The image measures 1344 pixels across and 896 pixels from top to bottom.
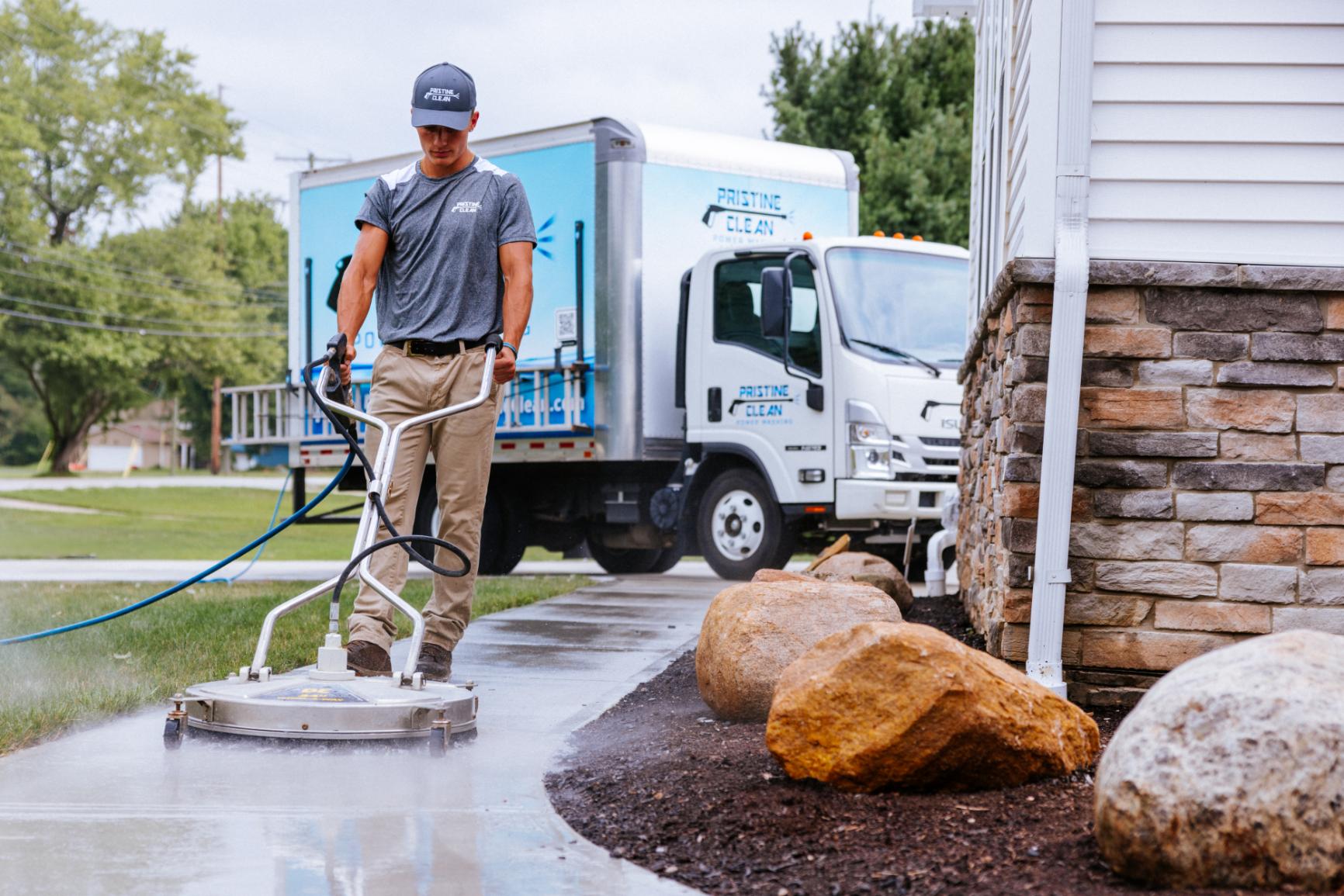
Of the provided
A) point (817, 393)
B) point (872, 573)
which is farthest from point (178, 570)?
point (872, 573)

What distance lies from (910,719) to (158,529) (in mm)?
22959

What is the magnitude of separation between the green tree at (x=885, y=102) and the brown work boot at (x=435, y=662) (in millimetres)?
18693

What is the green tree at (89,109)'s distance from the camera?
5047 centimetres

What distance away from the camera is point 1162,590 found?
5.39 metres

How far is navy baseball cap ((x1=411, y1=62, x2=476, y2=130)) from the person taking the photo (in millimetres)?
5488

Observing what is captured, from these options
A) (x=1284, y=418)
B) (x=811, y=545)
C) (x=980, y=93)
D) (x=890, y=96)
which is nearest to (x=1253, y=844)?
(x=1284, y=418)

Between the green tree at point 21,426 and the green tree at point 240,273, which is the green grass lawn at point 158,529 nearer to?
the green tree at point 240,273

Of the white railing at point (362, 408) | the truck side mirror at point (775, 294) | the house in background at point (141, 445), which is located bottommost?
the house in background at point (141, 445)

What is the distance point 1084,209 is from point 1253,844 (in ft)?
9.64

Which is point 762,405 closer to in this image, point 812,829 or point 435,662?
point 435,662

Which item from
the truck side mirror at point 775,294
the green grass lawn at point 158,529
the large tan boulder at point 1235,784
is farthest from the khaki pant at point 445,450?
the green grass lawn at point 158,529

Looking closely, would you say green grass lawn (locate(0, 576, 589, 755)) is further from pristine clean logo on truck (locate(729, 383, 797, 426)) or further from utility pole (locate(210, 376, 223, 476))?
utility pole (locate(210, 376, 223, 476))

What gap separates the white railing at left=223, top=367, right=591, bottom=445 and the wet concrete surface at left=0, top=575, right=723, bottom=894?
253 inches

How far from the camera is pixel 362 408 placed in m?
14.1
